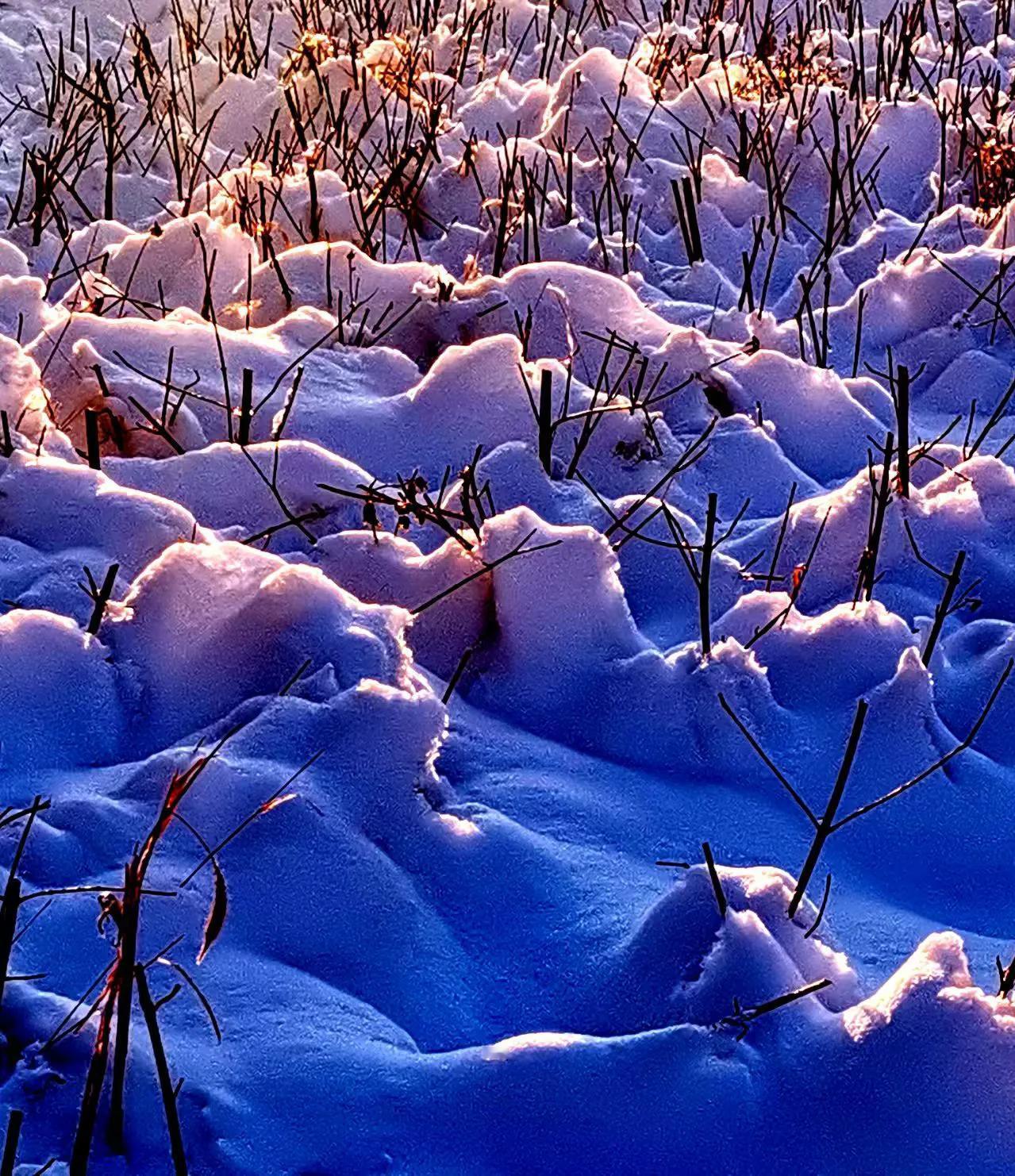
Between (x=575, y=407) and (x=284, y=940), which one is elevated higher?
(x=575, y=407)

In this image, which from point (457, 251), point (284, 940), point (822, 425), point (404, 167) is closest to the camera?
point (284, 940)

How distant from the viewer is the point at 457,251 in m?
3.55

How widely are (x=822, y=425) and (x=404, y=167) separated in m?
1.57

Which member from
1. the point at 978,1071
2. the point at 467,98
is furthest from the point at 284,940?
the point at 467,98

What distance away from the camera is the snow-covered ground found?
1.39m

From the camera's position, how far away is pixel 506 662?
2.10 metres

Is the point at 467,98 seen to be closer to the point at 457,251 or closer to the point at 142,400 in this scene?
the point at 457,251

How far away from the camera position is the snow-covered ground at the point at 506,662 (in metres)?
1.39

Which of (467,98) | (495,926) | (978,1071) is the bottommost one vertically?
(495,926)

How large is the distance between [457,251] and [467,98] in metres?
1.16

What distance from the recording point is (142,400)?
2.65 metres

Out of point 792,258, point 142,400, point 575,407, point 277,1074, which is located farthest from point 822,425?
point 277,1074

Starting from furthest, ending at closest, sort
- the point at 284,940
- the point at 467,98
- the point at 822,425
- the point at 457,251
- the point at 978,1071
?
1. the point at 467,98
2. the point at 457,251
3. the point at 822,425
4. the point at 284,940
5. the point at 978,1071

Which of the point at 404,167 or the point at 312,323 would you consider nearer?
the point at 312,323
